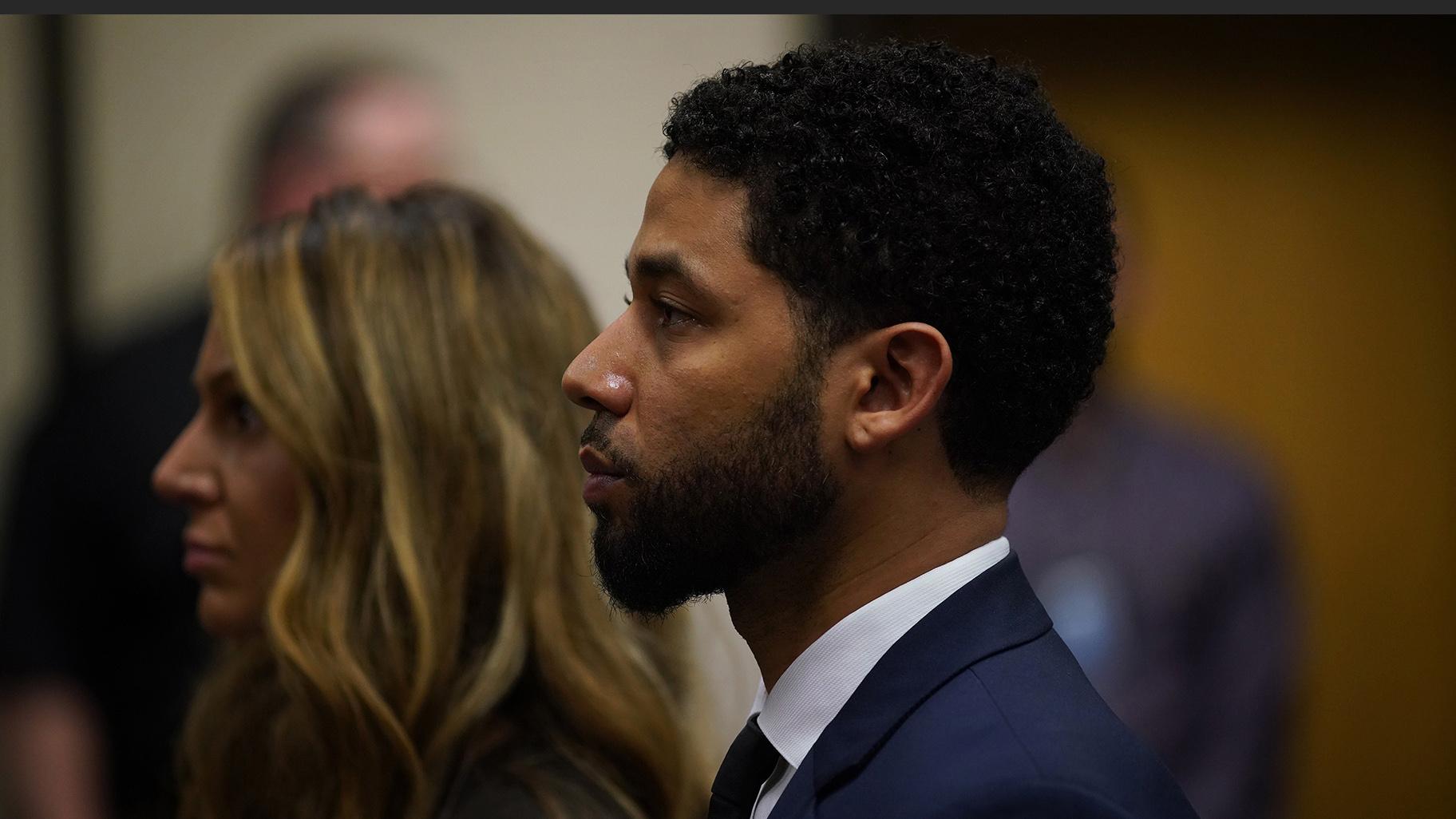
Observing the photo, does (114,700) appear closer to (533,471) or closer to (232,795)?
(232,795)

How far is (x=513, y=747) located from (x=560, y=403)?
1.82 ft

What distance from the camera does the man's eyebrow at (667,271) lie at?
1522 millimetres

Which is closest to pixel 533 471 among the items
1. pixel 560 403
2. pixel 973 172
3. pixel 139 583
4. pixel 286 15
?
pixel 560 403

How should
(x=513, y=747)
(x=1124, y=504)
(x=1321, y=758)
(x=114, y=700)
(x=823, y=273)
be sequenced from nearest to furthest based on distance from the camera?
(x=823, y=273) → (x=513, y=747) → (x=114, y=700) → (x=1124, y=504) → (x=1321, y=758)

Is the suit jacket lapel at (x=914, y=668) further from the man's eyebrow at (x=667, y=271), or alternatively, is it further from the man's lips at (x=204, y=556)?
the man's lips at (x=204, y=556)

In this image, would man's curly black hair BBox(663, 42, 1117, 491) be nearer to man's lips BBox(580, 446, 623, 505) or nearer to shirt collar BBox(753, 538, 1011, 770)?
shirt collar BBox(753, 538, 1011, 770)

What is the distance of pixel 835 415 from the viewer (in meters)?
1.51

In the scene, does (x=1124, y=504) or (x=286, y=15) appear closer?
(x=1124, y=504)

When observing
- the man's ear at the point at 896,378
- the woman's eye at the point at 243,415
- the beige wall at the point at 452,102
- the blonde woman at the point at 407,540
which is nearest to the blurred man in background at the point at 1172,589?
the beige wall at the point at 452,102

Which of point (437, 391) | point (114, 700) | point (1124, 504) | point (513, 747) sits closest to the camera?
point (513, 747)

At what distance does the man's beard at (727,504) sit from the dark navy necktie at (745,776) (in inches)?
7.3

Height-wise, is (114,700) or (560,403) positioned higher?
(560,403)

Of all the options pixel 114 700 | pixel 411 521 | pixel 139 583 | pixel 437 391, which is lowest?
pixel 114 700

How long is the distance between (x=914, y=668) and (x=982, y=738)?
4.7 inches
